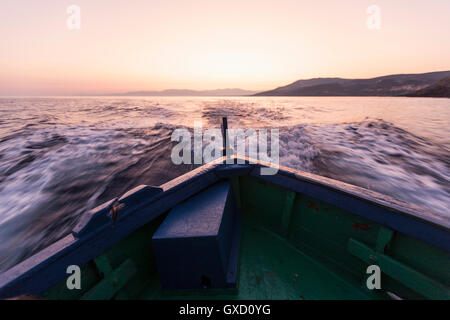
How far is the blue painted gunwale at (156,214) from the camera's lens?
1.16 metres

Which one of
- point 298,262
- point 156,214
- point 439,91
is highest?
point 439,91

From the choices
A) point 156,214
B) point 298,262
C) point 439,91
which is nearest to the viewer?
point 156,214

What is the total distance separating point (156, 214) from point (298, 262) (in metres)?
1.89

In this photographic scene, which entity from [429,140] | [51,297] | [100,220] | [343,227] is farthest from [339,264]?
[429,140]

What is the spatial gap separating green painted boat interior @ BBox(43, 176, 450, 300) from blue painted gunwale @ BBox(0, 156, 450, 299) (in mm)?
178

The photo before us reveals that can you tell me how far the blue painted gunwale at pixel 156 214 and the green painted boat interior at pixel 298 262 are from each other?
178 millimetres

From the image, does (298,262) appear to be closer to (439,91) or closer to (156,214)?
(156,214)

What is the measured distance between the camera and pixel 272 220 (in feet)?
8.64

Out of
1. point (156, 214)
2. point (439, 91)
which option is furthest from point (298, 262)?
point (439, 91)

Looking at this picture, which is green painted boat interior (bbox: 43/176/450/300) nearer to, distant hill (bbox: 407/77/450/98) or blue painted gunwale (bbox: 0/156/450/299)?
blue painted gunwale (bbox: 0/156/450/299)

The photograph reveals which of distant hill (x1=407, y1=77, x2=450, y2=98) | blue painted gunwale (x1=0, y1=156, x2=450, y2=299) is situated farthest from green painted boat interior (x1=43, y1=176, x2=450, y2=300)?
distant hill (x1=407, y1=77, x2=450, y2=98)

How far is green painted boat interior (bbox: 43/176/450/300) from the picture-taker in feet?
4.92

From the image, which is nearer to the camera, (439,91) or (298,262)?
(298,262)

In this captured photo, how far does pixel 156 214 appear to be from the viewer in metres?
1.90
